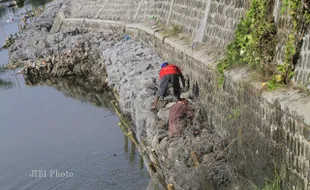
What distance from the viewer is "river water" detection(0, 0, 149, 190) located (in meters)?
11.3

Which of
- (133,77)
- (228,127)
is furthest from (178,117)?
(133,77)

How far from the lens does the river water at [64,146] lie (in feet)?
37.2

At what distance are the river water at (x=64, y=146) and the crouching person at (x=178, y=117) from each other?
69.6 inches

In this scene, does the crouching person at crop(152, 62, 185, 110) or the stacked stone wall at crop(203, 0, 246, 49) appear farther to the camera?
the crouching person at crop(152, 62, 185, 110)

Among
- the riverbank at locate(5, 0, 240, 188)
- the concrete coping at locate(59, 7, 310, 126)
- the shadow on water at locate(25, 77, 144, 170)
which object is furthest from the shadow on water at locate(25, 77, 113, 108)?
the concrete coping at locate(59, 7, 310, 126)

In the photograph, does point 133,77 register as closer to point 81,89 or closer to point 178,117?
point 178,117

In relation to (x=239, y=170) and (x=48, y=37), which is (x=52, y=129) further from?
(x=48, y=37)

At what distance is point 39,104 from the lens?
18672 millimetres

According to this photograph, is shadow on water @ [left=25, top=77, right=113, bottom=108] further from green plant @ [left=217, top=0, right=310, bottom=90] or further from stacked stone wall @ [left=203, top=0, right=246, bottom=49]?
green plant @ [left=217, top=0, right=310, bottom=90]

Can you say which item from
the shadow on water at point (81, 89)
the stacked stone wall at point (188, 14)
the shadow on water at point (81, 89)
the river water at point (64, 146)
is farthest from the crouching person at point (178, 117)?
the shadow on water at point (81, 89)

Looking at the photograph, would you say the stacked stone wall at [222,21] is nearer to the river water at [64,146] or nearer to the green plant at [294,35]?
the green plant at [294,35]

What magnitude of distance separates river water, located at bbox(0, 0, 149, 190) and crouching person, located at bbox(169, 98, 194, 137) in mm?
1767

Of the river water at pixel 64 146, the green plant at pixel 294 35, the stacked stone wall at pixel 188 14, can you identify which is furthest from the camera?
the stacked stone wall at pixel 188 14

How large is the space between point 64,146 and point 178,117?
5419 mm
